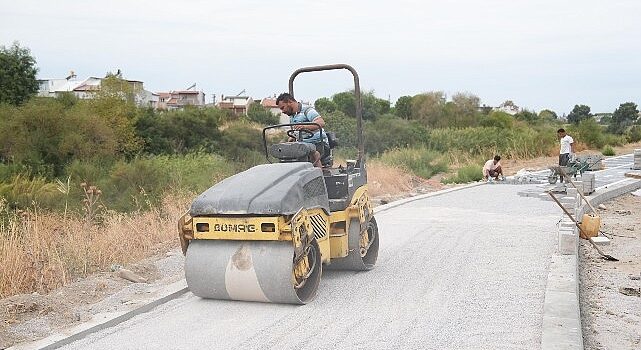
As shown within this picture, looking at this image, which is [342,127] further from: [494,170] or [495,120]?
[495,120]

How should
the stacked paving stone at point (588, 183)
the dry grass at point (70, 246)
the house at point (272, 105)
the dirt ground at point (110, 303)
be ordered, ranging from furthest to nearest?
the stacked paving stone at point (588, 183)
the house at point (272, 105)
the dry grass at point (70, 246)
the dirt ground at point (110, 303)

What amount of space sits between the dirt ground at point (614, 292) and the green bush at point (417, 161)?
10682 millimetres

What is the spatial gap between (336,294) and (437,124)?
54794 millimetres

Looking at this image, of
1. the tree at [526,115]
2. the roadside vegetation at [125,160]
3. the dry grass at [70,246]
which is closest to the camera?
the dry grass at [70,246]

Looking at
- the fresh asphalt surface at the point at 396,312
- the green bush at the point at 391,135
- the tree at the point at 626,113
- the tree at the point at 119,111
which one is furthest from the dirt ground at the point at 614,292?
the tree at the point at 626,113

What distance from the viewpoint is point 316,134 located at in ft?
26.0

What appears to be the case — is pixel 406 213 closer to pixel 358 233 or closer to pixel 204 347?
pixel 358 233

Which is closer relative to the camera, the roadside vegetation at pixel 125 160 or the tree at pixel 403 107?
the roadside vegetation at pixel 125 160

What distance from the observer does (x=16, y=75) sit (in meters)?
38.0

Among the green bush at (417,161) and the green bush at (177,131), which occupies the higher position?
the green bush at (177,131)

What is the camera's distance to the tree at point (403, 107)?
66.3 m

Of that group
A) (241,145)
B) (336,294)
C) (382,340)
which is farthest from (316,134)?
(241,145)

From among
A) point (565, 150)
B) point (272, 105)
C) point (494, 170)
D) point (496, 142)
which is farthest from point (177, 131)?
point (565, 150)

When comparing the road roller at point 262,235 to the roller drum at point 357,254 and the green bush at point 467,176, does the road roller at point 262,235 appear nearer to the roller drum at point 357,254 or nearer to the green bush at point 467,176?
the roller drum at point 357,254
